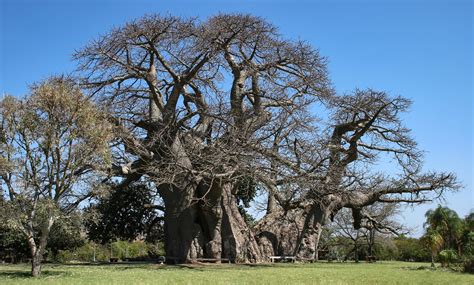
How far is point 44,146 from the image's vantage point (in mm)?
17688

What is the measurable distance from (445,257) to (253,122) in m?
11.6

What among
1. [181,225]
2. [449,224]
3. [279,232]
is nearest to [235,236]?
[181,225]

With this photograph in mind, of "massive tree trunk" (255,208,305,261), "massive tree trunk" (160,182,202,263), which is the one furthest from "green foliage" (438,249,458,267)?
"massive tree trunk" (160,182,202,263)

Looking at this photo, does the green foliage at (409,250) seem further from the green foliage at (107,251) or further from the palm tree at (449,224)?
the green foliage at (107,251)

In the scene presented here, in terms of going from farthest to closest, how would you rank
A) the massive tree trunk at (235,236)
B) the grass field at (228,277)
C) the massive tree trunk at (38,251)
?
the massive tree trunk at (235,236) < the massive tree trunk at (38,251) < the grass field at (228,277)

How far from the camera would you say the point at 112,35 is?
81.0ft

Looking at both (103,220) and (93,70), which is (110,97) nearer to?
(93,70)

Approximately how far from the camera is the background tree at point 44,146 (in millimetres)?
17484

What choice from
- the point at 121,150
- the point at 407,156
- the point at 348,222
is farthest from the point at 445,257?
the point at 348,222

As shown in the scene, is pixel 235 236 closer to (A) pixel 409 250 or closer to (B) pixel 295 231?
(B) pixel 295 231

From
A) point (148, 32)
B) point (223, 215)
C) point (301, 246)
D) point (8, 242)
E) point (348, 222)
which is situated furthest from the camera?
point (348, 222)

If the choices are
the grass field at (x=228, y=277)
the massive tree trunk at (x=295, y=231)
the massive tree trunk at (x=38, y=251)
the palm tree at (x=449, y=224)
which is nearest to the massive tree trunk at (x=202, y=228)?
the massive tree trunk at (x=295, y=231)

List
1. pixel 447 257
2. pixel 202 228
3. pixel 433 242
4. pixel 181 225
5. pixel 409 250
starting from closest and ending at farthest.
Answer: pixel 447 257, pixel 181 225, pixel 202 228, pixel 433 242, pixel 409 250

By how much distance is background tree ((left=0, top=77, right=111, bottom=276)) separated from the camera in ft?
57.4
